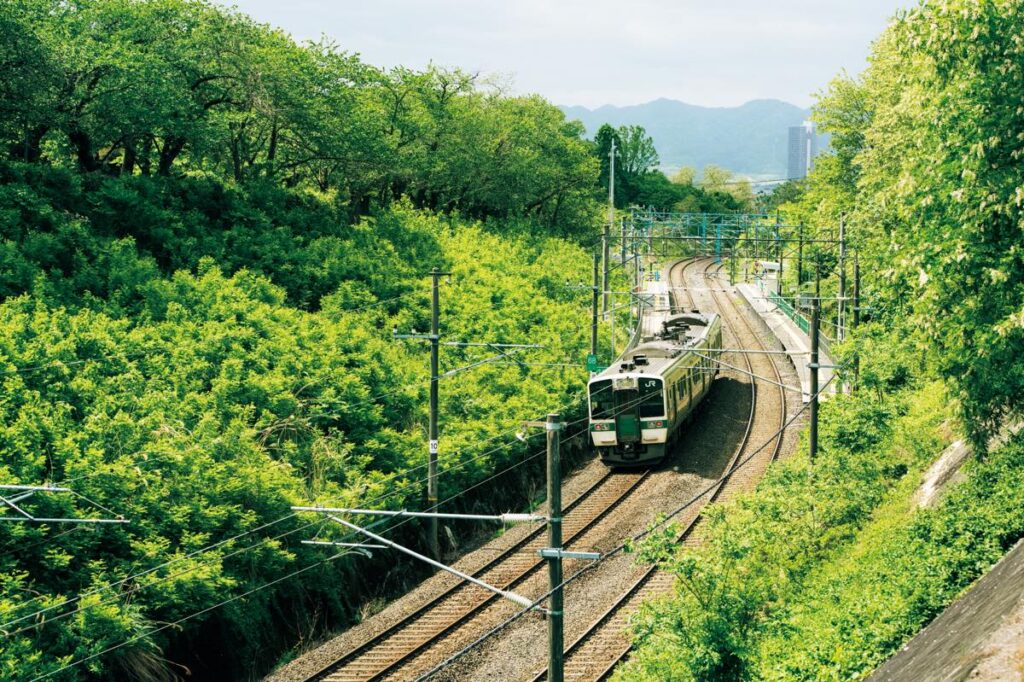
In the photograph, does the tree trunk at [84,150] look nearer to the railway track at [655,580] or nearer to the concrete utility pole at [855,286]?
the railway track at [655,580]

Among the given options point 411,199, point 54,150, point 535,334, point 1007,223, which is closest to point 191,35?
point 54,150

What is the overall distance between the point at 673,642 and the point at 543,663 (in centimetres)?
324

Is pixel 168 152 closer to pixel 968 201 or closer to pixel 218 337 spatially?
pixel 218 337

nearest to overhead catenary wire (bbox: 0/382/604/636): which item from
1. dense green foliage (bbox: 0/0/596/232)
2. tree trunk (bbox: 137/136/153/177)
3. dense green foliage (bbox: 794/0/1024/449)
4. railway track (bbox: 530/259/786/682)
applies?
railway track (bbox: 530/259/786/682)

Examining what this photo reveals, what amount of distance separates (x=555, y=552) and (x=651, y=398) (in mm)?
14583

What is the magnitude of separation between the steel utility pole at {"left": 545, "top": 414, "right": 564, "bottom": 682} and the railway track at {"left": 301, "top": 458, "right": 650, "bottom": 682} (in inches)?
233

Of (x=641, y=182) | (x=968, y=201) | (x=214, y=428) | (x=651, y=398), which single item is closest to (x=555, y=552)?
(x=968, y=201)

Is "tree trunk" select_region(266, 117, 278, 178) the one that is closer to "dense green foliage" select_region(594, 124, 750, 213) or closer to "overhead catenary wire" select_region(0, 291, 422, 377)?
"overhead catenary wire" select_region(0, 291, 422, 377)

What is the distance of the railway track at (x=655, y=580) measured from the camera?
16688 millimetres

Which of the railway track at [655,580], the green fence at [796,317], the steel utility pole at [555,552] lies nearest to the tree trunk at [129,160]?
the railway track at [655,580]

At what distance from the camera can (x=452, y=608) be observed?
19.0m

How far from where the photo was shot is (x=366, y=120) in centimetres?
3775

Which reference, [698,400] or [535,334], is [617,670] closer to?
[698,400]

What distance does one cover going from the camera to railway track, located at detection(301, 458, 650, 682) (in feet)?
54.6
